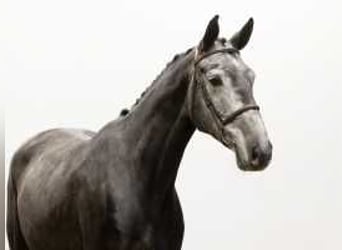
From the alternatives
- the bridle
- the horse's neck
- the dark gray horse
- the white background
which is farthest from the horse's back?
the white background

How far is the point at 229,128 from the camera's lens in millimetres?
1300

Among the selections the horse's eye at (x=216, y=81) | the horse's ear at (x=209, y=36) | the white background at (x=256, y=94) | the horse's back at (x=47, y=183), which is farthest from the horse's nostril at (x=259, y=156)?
the white background at (x=256, y=94)

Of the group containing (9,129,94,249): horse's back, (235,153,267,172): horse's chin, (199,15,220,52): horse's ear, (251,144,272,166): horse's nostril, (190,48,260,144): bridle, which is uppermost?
(199,15,220,52): horse's ear

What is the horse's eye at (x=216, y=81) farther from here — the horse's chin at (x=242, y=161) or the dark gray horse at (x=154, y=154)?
the horse's chin at (x=242, y=161)

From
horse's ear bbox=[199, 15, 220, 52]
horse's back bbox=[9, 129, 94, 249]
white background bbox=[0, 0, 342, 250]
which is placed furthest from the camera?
white background bbox=[0, 0, 342, 250]

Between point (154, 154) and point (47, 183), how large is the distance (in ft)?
1.35

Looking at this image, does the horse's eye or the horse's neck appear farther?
the horse's neck

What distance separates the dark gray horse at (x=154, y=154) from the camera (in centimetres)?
131

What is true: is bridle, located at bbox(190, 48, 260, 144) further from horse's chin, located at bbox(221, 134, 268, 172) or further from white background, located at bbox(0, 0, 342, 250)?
white background, located at bbox(0, 0, 342, 250)

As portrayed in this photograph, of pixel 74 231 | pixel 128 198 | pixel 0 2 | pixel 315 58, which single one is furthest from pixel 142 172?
pixel 0 2

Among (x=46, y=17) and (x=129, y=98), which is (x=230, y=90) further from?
(x=46, y=17)

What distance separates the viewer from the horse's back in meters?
1.63

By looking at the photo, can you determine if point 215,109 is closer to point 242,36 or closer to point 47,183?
point 242,36

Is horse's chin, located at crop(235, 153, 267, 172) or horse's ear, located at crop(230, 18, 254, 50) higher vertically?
horse's ear, located at crop(230, 18, 254, 50)
